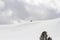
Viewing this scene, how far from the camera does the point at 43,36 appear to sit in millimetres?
9359

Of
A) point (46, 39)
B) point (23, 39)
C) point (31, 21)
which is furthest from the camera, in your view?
point (31, 21)

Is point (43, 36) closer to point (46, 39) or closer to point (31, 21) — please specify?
point (46, 39)

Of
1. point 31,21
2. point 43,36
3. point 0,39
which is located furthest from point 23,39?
point 43,36

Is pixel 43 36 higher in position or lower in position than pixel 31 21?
lower

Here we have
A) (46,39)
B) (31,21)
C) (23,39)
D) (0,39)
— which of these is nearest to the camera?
(46,39)

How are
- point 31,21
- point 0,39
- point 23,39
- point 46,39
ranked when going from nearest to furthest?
point 46,39 → point 23,39 → point 0,39 → point 31,21

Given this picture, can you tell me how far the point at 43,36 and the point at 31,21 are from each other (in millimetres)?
20544

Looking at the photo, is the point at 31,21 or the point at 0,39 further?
the point at 31,21

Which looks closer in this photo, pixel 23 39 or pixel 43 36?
pixel 43 36

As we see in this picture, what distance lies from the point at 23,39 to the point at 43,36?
12.4m

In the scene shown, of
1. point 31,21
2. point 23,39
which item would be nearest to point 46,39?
point 23,39

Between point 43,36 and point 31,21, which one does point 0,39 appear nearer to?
point 31,21

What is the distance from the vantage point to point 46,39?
931cm

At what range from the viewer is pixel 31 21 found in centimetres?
2989
